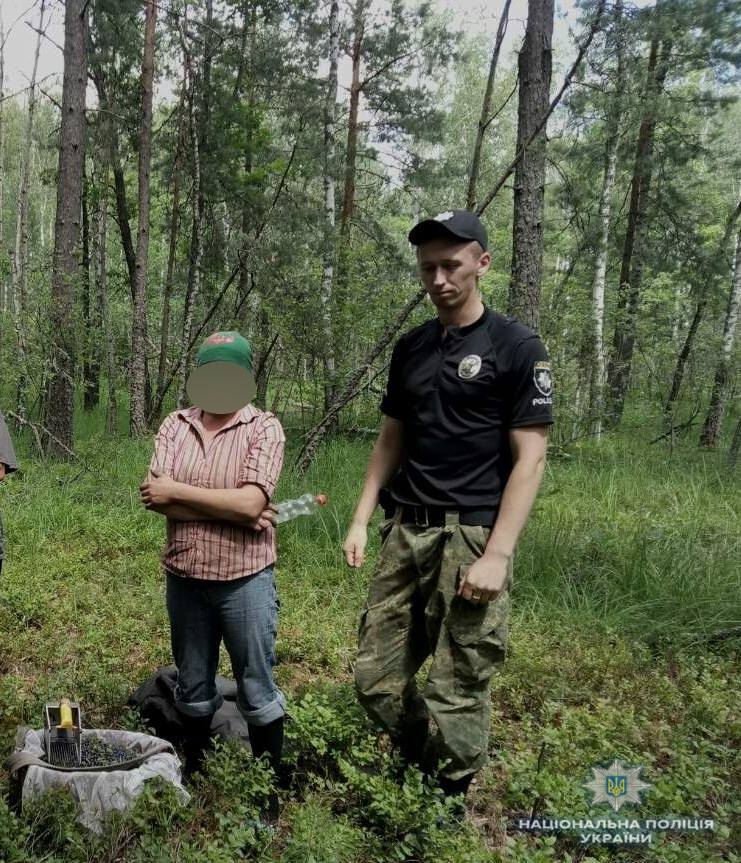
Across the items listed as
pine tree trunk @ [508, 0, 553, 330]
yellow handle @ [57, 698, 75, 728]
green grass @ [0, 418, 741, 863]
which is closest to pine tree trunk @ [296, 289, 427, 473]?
green grass @ [0, 418, 741, 863]

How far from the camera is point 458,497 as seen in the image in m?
2.12

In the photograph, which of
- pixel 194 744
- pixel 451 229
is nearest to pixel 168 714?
pixel 194 744

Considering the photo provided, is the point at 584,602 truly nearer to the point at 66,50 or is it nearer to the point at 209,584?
the point at 209,584

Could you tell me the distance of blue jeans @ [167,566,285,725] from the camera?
215 cm

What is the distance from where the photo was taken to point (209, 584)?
216 cm

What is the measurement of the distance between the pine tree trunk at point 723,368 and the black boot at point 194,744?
30.9 feet

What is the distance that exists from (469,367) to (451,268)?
0.33 m

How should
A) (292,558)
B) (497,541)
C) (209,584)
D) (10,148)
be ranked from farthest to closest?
1. (10,148)
2. (292,558)
3. (209,584)
4. (497,541)

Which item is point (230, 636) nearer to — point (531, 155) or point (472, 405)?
point (472, 405)

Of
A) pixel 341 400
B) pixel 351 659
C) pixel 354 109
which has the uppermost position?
pixel 354 109

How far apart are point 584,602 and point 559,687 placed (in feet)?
3.38

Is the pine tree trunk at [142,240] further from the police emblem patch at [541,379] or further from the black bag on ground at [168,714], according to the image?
the police emblem patch at [541,379]

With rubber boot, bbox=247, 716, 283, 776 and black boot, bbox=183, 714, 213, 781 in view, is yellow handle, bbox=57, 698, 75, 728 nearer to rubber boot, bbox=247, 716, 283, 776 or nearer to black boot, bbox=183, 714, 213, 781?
black boot, bbox=183, 714, 213, 781

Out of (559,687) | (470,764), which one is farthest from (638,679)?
(470,764)
